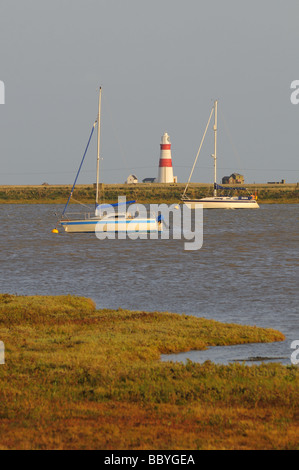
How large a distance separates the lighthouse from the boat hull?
297ft

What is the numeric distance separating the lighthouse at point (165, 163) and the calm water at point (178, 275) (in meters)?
89.6

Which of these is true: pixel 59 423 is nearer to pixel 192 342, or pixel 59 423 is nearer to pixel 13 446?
pixel 13 446

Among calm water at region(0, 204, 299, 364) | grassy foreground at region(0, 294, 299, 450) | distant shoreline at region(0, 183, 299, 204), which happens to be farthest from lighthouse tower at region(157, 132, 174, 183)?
grassy foreground at region(0, 294, 299, 450)

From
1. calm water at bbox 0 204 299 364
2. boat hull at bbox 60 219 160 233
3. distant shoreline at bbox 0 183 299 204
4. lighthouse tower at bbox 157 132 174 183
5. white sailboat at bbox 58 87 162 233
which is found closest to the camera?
calm water at bbox 0 204 299 364

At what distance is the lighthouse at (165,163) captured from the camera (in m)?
150

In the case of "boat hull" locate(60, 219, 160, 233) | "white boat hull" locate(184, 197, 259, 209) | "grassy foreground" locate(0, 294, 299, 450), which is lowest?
"white boat hull" locate(184, 197, 259, 209)

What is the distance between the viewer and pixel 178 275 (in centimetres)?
3472

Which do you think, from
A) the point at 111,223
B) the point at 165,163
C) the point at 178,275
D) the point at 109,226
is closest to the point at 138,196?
the point at 165,163

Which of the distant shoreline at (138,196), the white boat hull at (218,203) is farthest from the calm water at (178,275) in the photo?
the distant shoreline at (138,196)

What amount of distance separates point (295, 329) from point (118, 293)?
383 inches

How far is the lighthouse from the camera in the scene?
150363mm

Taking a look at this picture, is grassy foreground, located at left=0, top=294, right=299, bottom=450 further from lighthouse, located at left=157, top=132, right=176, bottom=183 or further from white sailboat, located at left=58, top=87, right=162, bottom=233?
lighthouse, located at left=157, top=132, right=176, bottom=183
